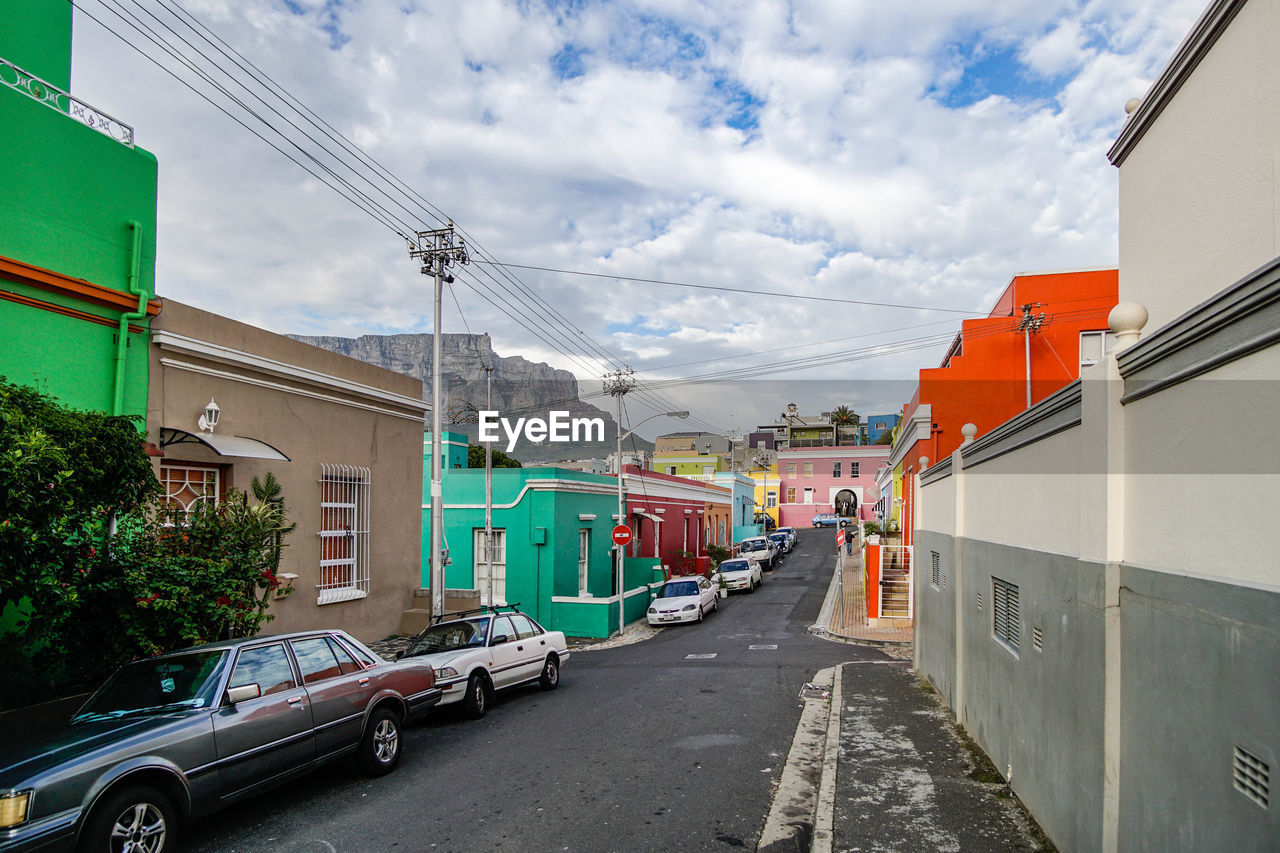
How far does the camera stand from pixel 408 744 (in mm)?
10133

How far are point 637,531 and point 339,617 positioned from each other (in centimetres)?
1799

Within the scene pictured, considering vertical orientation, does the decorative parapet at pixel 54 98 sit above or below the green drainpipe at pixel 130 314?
above

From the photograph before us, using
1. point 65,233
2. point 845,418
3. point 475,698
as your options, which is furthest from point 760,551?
point 845,418

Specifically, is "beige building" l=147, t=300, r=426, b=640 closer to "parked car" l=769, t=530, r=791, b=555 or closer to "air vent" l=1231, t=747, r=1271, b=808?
"air vent" l=1231, t=747, r=1271, b=808

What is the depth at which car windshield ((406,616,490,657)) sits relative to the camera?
12.2 metres

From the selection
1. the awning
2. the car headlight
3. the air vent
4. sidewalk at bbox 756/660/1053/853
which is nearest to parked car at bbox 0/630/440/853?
the car headlight

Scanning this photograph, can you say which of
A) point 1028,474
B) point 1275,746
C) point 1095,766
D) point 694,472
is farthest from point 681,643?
point 694,472

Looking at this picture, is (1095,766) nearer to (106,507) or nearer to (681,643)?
(106,507)

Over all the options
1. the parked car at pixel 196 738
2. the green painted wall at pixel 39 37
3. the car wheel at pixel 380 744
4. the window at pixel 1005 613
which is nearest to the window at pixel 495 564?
the parked car at pixel 196 738

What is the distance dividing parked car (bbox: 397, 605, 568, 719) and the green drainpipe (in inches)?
194

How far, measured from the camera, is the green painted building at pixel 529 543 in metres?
23.7

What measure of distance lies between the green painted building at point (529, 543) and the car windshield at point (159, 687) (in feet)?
51.3

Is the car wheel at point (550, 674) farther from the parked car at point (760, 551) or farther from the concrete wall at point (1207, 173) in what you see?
the parked car at point (760, 551)

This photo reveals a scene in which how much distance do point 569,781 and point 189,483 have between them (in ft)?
23.4
